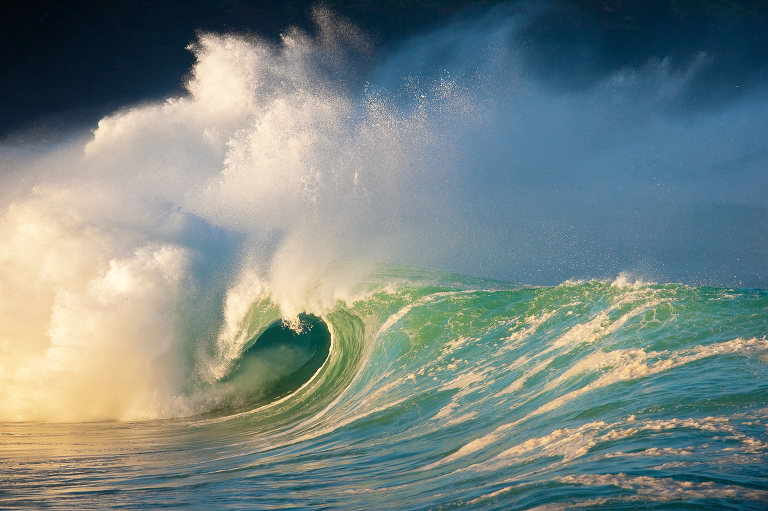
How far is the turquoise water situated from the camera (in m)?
3.07

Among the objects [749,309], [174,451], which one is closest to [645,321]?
[749,309]

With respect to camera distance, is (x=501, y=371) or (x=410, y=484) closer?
(x=410, y=484)

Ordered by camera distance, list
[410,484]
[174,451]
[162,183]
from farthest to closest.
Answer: [162,183]
[174,451]
[410,484]

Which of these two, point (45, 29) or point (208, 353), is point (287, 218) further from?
point (45, 29)

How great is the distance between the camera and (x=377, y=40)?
30188 millimetres

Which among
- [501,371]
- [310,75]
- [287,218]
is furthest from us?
[310,75]

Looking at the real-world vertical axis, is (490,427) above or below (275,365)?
below

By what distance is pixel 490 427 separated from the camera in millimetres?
4746

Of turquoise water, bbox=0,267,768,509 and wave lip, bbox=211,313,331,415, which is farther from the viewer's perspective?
wave lip, bbox=211,313,331,415

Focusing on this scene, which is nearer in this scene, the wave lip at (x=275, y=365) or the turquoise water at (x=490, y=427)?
the turquoise water at (x=490, y=427)

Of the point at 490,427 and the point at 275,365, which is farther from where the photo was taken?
the point at 275,365

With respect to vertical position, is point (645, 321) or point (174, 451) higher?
point (645, 321)

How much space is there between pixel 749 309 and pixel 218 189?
10355 millimetres

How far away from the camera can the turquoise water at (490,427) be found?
3.07 metres
